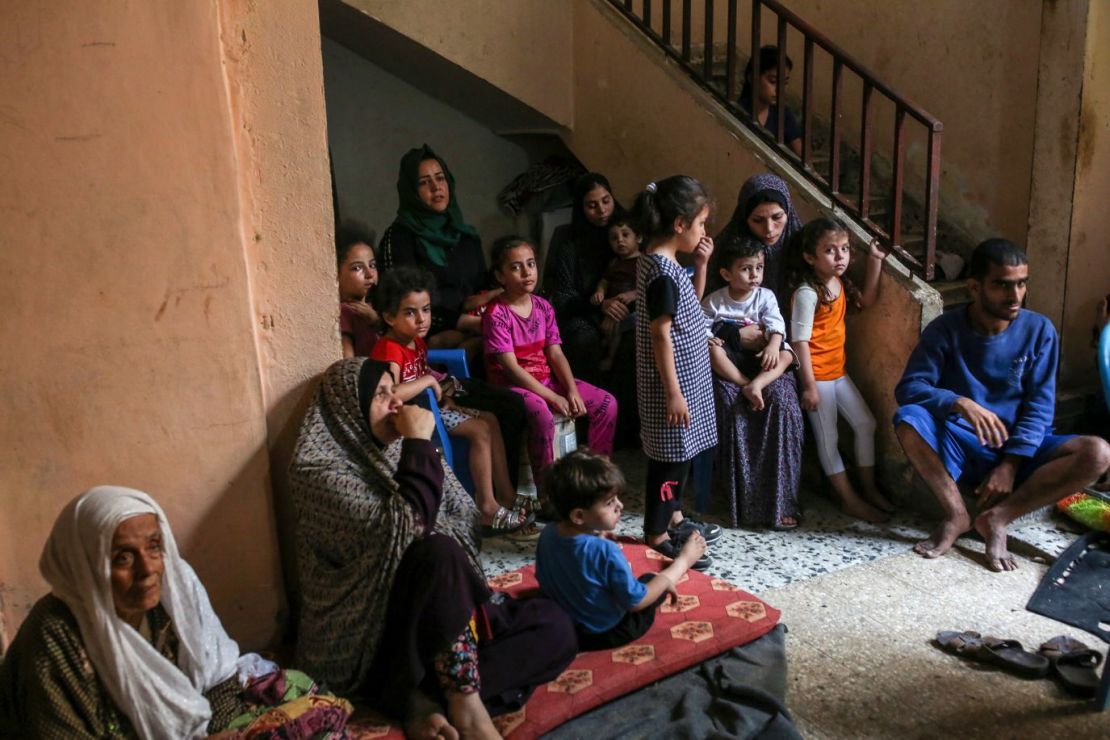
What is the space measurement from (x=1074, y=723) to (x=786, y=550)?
132 cm

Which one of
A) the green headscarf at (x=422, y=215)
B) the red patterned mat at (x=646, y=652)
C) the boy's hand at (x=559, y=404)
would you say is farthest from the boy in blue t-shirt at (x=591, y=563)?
the green headscarf at (x=422, y=215)

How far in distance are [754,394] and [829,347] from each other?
483 mm

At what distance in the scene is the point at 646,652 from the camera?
9.60 feet

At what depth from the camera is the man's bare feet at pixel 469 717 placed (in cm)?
252

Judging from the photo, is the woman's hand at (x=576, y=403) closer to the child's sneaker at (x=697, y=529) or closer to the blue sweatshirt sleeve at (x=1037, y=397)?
the child's sneaker at (x=697, y=529)

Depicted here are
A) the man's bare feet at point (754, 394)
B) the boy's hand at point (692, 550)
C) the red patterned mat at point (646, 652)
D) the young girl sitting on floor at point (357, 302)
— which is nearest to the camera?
the red patterned mat at point (646, 652)

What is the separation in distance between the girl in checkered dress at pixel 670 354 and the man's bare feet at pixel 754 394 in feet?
1.00

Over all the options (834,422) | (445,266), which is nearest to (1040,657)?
(834,422)

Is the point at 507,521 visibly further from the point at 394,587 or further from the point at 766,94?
the point at 766,94

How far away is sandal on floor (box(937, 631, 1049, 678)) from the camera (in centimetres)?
292

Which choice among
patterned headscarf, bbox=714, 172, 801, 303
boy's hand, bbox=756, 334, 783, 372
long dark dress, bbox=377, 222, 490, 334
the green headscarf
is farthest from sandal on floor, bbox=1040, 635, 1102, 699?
the green headscarf

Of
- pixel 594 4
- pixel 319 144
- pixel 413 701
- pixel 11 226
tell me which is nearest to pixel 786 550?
pixel 413 701

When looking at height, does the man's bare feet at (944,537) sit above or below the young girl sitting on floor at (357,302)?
below

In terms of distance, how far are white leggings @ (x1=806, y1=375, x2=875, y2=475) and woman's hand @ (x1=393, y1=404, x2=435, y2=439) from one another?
2074mm
